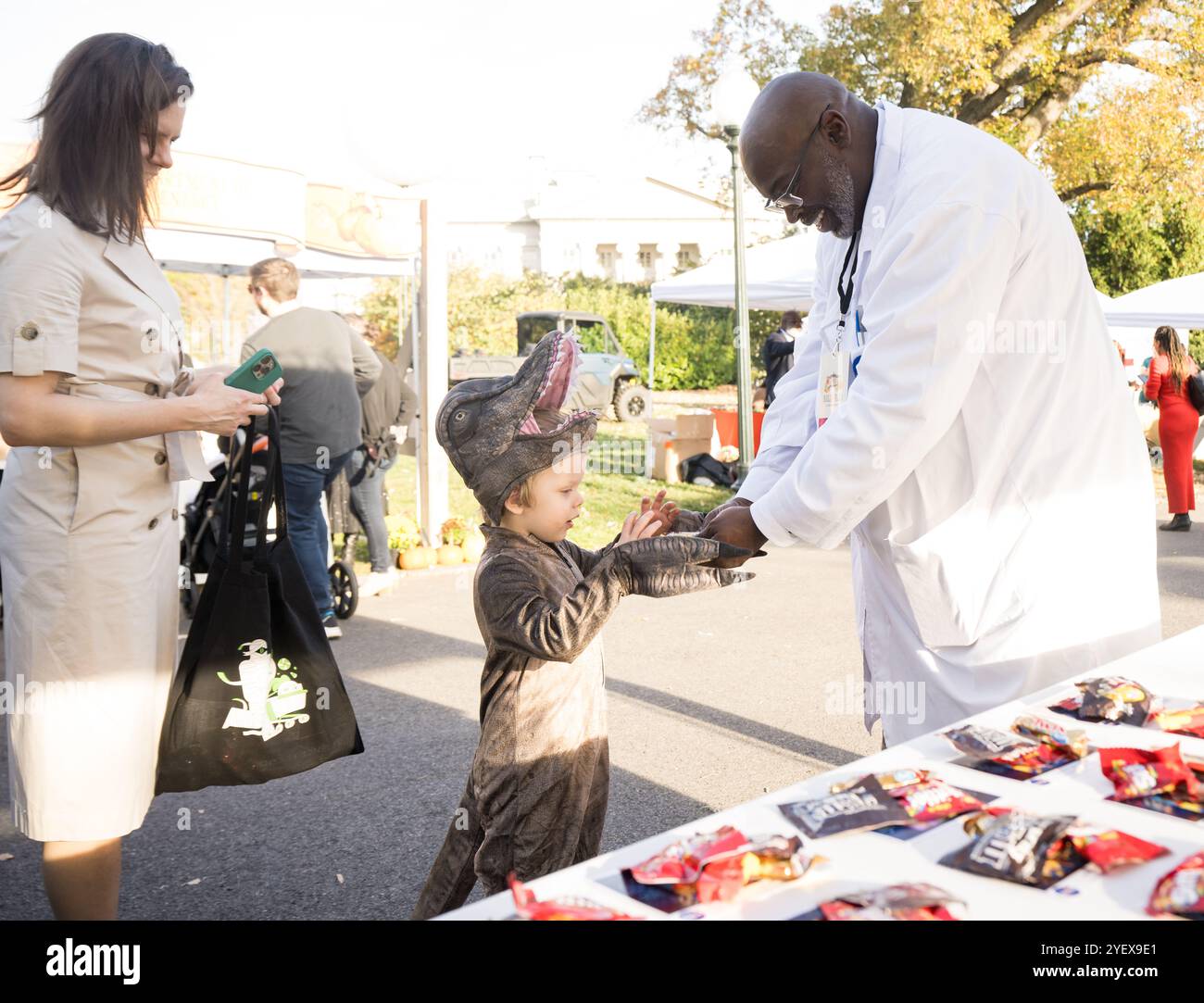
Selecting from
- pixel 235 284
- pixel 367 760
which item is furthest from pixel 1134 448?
pixel 235 284

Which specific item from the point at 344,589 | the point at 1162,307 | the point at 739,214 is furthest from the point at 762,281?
the point at 344,589

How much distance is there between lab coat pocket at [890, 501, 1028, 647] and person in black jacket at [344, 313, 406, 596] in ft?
20.4

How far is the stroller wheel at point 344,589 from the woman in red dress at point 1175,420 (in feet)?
26.6

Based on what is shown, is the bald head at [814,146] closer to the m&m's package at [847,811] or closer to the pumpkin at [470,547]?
the m&m's package at [847,811]

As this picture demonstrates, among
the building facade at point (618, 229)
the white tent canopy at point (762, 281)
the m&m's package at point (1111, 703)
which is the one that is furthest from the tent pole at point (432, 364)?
the building facade at point (618, 229)

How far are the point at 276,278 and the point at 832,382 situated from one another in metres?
4.87

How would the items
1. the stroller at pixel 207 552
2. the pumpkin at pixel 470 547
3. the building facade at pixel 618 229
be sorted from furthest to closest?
the building facade at pixel 618 229, the pumpkin at pixel 470 547, the stroller at pixel 207 552

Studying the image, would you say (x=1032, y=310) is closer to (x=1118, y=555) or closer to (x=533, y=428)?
(x=1118, y=555)

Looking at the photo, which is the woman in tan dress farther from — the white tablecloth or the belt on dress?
the white tablecloth

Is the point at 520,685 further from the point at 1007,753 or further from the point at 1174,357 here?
the point at 1174,357

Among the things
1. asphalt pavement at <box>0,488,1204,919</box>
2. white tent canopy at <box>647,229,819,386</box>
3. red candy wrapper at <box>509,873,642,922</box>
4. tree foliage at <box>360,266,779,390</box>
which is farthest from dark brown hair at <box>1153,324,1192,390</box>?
tree foliage at <box>360,266,779,390</box>

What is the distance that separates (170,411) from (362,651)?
448cm

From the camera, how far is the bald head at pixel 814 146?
254 centimetres
